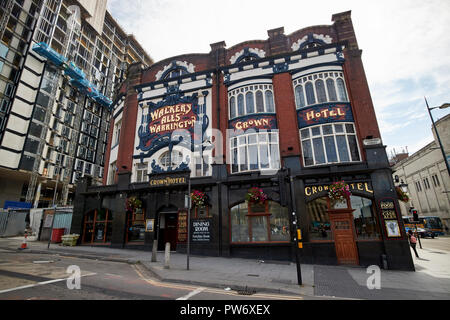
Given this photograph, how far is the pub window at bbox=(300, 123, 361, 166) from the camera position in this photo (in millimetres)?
13945

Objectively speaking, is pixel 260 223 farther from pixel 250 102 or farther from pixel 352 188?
pixel 250 102

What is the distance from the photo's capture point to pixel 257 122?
52.8 feet

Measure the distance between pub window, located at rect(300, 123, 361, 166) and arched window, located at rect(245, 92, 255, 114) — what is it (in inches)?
182

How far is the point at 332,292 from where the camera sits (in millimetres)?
7207

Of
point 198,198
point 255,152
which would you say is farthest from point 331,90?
point 198,198

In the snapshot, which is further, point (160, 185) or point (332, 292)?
point (160, 185)

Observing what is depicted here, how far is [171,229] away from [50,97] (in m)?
42.7

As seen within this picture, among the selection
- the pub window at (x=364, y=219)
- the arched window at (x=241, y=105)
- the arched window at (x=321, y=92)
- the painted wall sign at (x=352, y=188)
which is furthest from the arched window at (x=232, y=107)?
the pub window at (x=364, y=219)

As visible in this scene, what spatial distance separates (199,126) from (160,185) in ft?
18.5

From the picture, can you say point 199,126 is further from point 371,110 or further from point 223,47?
point 371,110

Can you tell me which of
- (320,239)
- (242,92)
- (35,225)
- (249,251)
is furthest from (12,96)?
(320,239)

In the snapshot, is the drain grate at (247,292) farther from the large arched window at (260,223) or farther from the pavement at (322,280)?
the large arched window at (260,223)

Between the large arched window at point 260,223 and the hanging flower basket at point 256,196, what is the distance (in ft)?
2.21
